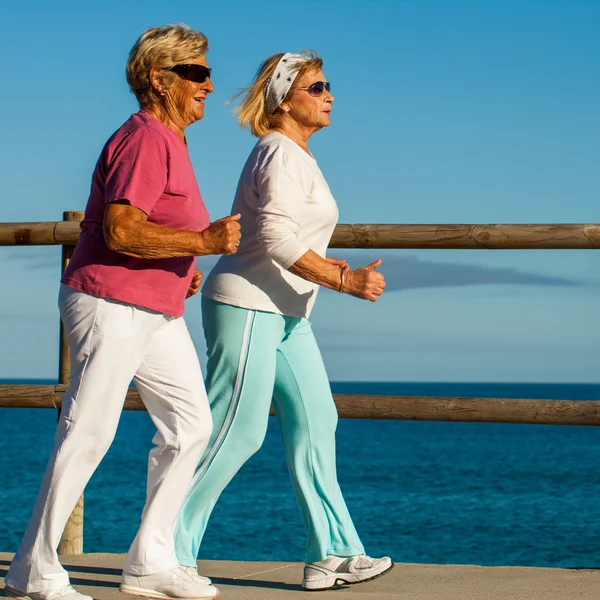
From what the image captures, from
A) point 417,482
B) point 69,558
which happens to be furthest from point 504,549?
point 69,558

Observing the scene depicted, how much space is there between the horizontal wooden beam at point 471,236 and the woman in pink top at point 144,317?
43.6 inches

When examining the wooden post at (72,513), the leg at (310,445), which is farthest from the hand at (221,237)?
the wooden post at (72,513)

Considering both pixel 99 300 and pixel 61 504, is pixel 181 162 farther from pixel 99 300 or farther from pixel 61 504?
pixel 61 504

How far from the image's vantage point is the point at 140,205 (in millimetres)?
2992

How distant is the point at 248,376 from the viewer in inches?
138

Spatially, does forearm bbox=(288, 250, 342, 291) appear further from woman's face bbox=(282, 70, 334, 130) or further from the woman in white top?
woman's face bbox=(282, 70, 334, 130)

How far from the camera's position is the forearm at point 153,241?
2949 mm

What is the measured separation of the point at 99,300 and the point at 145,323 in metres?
0.16

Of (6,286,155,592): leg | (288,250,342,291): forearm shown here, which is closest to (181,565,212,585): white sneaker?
(6,286,155,592): leg

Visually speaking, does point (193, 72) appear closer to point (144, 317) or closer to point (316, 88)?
point (316, 88)

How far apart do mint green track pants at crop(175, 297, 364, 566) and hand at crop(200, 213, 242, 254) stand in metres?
0.57

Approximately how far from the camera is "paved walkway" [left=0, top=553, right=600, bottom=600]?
11.4 ft

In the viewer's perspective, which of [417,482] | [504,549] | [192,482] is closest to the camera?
[192,482]

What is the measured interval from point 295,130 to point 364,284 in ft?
2.11
